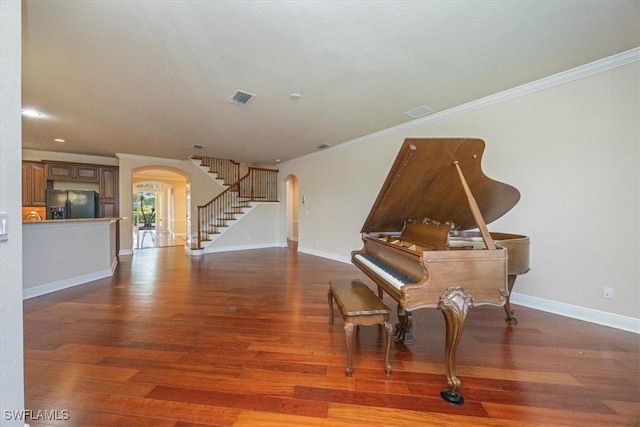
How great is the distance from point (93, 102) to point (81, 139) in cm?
271

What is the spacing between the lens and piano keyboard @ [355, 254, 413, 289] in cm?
187

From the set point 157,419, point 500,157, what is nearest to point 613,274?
point 500,157

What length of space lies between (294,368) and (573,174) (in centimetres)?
365

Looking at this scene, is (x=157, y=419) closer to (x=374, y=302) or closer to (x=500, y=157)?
(x=374, y=302)

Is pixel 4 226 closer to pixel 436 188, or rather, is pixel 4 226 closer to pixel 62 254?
pixel 436 188

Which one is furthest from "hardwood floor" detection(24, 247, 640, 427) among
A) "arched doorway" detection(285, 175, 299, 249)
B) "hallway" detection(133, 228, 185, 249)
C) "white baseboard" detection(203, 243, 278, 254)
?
"arched doorway" detection(285, 175, 299, 249)

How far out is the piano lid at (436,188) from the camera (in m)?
1.93

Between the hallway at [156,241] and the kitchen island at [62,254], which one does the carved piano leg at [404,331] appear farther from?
the hallway at [156,241]

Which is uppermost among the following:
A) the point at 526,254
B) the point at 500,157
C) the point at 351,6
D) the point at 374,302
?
the point at 351,6

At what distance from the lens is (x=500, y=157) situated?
349cm

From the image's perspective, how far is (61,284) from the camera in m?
3.89

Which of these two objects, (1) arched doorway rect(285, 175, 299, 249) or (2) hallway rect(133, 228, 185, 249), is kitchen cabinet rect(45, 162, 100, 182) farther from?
(1) arched doorway rect(285, 175, 299, 249)

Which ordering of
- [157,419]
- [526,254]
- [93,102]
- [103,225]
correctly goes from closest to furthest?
1. [157,419]
2. [526,254]
3. [93,102]
4. [103,225]

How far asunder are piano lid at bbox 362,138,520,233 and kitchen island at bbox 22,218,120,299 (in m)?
4.56
